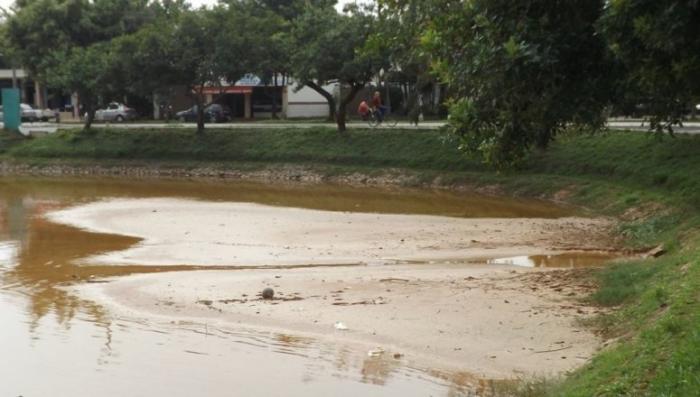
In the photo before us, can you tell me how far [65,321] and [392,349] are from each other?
532 centimetres

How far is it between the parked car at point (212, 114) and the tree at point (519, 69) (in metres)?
47.8

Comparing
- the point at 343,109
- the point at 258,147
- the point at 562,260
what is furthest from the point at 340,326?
the point at 258,147

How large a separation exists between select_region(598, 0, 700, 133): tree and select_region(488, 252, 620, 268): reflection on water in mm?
6870

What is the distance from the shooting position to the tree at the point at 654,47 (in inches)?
356

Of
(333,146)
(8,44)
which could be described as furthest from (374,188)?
(8,44)

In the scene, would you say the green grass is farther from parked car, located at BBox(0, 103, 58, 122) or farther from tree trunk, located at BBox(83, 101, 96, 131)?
parked car, located at BBox(0, 103, 58, 122)

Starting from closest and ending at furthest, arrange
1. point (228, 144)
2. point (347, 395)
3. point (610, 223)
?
1. point (347, 395)
2. point (610, 223)
3. point (228, 144)

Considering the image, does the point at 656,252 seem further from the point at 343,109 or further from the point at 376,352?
the point at 343,109

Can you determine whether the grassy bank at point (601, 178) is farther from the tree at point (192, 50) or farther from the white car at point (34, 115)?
the white car at point (34, 115)

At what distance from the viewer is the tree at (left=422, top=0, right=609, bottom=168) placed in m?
10.8

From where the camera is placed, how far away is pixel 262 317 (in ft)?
46.8

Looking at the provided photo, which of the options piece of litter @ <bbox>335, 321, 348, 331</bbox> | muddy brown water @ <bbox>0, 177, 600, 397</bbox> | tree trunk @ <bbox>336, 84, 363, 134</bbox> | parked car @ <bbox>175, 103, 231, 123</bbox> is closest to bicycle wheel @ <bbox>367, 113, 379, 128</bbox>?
tree trunk @ <bbox>336, 84, 363, 134</bbox>

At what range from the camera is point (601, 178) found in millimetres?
30609

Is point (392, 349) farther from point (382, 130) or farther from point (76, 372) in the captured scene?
point (382, 130)
